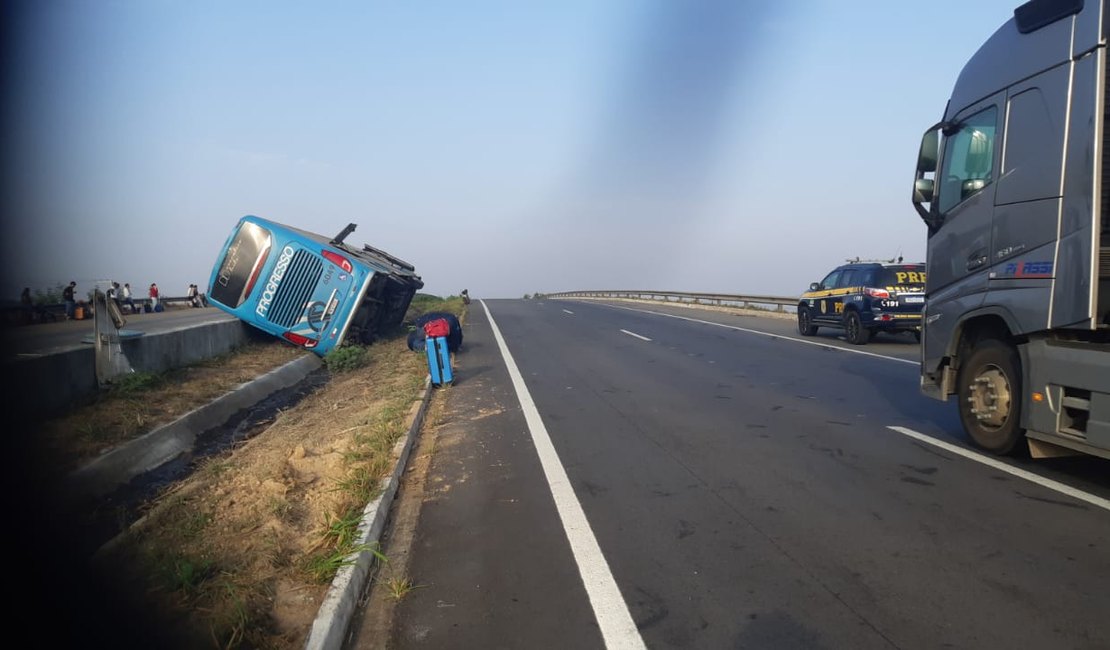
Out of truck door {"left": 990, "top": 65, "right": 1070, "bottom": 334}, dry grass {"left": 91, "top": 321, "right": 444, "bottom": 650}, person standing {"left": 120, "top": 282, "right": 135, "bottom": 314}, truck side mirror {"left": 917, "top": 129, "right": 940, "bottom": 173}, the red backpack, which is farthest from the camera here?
person standing {"left": 120, "top": 282, "right": 135, "bottom": 314}

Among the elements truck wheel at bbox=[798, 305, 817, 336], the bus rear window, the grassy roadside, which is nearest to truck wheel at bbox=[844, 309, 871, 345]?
truck wheel at bbox=[798, 305, 817, 336]

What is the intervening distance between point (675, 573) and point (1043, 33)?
17.0 feet

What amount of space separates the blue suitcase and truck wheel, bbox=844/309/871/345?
9.80m

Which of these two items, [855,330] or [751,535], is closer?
[751,535]

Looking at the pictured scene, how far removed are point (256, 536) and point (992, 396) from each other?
6191mm

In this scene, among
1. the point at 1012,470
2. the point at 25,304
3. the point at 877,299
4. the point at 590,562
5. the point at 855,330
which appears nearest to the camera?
the point at 590,562

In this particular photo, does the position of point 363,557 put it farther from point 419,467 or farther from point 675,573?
point 419,467

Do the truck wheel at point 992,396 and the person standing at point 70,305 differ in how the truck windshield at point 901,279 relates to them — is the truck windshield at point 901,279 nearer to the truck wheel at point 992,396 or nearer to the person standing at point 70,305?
the truck wheel at point 992,396

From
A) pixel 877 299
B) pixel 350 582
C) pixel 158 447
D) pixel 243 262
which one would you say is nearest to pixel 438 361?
pixel 158 447

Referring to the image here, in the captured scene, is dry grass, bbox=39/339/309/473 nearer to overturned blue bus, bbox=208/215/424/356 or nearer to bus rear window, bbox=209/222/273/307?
overturned blue bus, bbox=208/215/424/356

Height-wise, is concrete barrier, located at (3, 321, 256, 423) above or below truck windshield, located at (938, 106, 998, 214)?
below

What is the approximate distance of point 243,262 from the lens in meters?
14.1

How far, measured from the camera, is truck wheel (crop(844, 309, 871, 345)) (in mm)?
16078

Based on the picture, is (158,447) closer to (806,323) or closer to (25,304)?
(25,304)
